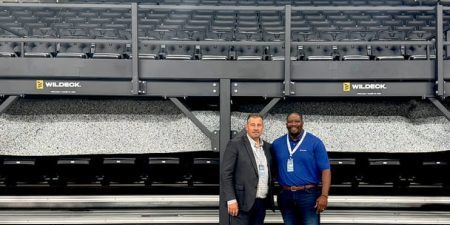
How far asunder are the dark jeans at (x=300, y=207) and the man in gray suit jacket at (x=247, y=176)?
0.67 feet

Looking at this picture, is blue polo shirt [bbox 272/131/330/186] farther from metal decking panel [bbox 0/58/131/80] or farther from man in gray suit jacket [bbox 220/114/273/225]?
metal decking panel [bbox 0/58/131/80]

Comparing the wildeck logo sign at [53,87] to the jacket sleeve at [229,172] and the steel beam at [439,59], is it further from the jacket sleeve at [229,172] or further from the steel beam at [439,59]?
the steel beam at [439,59]

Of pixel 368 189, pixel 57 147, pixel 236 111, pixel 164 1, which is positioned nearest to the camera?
pixel 57 147

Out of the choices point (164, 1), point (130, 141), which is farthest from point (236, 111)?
point (164, 1)

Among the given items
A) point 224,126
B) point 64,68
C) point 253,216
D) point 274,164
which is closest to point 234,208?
point 253,216

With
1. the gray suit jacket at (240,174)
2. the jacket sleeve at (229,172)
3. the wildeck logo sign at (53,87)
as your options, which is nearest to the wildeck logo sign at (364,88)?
the gray suit jacket at (240,174)

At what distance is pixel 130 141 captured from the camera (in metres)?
5.15

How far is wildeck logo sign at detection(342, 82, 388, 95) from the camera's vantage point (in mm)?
4602

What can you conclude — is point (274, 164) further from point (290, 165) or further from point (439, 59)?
point (439, 59)

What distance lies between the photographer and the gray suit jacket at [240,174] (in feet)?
12.3

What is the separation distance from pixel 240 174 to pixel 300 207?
0.60 m

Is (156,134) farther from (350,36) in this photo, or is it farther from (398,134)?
(350,36)

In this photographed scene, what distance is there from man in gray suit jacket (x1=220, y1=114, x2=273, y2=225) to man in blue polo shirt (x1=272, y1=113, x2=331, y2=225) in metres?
0.18

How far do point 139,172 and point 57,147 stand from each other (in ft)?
4.37
